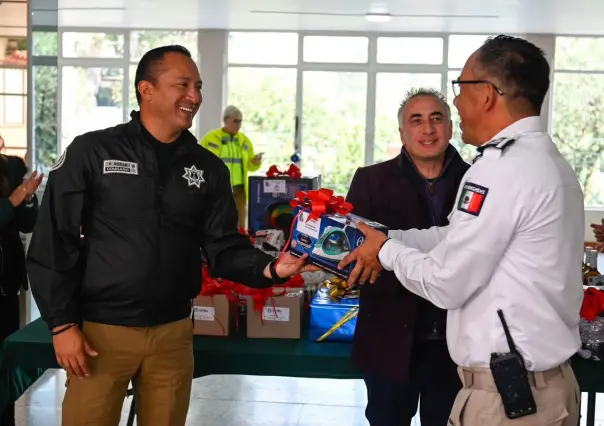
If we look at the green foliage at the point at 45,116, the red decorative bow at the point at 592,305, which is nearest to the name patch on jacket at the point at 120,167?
the red decorative bow at the point at 592,305

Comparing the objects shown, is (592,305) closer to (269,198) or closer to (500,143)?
(500,143)

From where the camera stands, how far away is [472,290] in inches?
64.0

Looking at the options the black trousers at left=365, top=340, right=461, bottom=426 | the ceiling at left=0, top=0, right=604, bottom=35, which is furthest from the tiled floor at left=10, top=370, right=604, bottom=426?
the ceiling at left=0, top=0, right=604, bottom=35

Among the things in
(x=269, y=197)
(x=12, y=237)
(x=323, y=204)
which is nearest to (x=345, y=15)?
(x=269, y=197)

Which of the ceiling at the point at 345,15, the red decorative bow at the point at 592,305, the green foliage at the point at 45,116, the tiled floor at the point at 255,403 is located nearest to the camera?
the red decorative bow at the point at 592,305

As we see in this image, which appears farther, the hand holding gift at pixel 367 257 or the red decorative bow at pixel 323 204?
the red decorative bow at pixel 323 204

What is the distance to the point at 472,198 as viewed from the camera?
1598mm

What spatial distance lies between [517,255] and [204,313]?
143 centimetres

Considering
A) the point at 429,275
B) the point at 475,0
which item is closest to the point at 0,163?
the point at 429,275

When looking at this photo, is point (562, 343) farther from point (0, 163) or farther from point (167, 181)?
point (0, 163)

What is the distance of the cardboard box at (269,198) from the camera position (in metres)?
4.10

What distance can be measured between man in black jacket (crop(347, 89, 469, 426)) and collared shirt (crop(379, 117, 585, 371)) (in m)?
0.63

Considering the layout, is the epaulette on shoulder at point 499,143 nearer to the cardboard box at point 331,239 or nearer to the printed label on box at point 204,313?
the cardboard box at point 331,239

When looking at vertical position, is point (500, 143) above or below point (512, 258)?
above
